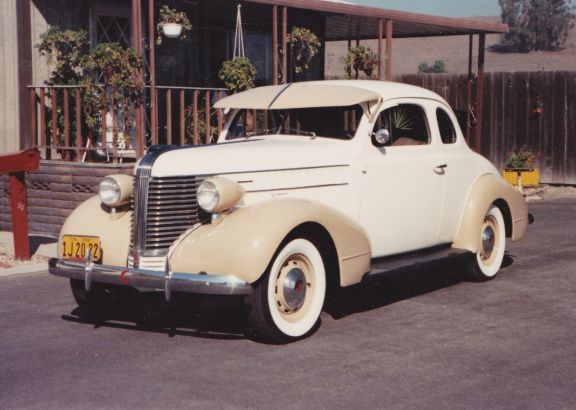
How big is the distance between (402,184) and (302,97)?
1.10 metres

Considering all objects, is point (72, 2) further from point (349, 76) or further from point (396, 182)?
point (396, 182)

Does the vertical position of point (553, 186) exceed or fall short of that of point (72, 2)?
it falls short

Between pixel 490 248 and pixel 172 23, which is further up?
pixel 172 23

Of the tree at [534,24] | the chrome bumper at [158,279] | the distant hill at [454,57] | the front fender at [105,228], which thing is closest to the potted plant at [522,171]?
the front fender at [105,228]

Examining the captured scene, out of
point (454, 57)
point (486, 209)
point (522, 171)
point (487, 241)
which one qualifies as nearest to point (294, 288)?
point (486, 209)

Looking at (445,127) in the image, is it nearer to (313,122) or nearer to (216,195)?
(313,122)

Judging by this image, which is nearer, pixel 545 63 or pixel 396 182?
pixel 396 182

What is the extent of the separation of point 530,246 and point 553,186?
24.1 ft

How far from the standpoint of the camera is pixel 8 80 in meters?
11.9

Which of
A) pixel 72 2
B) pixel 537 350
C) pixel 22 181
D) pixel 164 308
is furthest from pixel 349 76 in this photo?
pixel 537 350

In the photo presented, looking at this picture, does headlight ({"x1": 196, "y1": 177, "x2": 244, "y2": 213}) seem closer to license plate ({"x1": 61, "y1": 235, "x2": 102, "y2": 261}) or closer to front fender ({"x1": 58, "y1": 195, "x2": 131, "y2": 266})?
front fender ({"x1": 58, "y1": 195, "x2": 131, "y2": 266})

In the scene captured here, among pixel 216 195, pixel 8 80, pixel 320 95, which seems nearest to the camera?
pixel 216 195

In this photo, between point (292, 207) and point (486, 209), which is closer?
point (292, 207)

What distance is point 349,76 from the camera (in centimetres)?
1505
